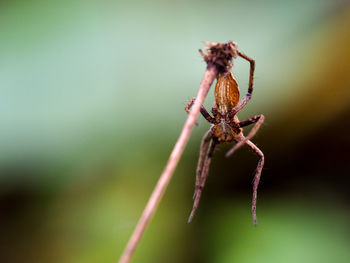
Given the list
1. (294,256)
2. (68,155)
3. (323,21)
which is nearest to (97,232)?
(68,155)

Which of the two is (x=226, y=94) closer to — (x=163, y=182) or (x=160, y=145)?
(x=163, y=182)

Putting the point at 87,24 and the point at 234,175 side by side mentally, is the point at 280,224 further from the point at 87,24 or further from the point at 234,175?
the point at 87,24

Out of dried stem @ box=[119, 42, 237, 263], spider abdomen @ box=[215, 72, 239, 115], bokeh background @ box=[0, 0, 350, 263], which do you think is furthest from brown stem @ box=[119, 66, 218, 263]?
bokeh background @ box=[0, 0, 350, 263]

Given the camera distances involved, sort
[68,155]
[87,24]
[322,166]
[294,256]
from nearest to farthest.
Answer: [294,256] < [68,155] < [322,166] < [87,24]

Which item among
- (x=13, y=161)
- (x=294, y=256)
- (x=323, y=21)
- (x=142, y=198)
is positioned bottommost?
(x=294, y=256)

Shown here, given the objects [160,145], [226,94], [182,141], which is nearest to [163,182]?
[182,141]

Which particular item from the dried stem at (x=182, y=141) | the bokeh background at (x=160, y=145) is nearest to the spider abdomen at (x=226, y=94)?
the dried stem at (x=182, y=141)

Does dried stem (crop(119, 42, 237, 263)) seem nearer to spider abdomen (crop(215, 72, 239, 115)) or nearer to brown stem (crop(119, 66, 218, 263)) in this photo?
brown stem (crop(119, 66, 218, 263))
